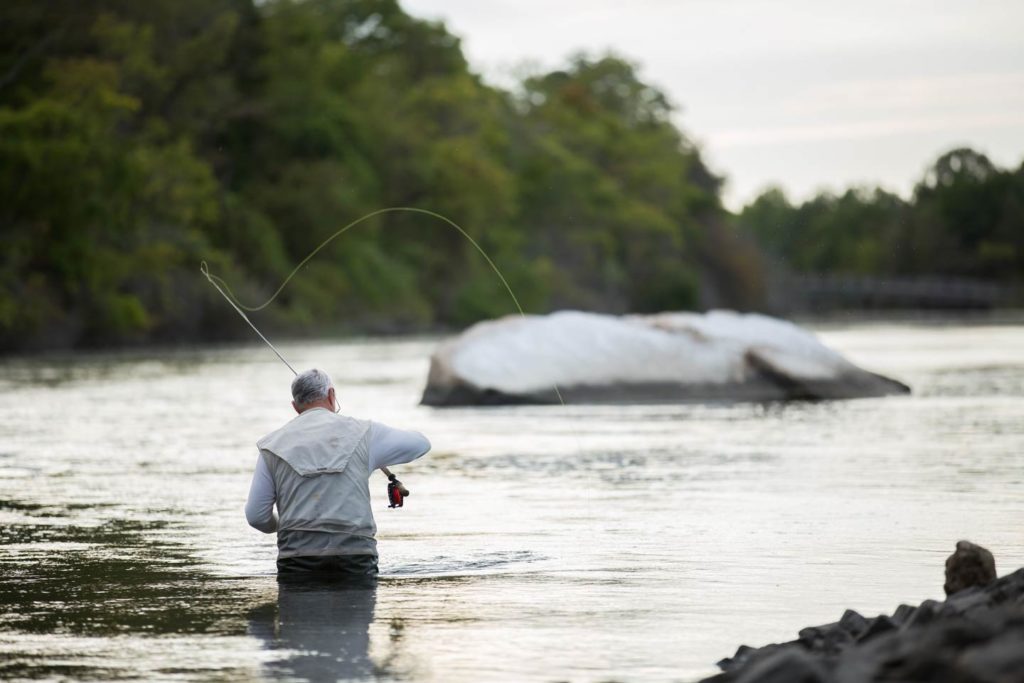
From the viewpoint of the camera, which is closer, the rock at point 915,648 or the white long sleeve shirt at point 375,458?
the rock at point 915,648

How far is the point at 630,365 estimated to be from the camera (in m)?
25.7

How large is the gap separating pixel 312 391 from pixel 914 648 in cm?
383

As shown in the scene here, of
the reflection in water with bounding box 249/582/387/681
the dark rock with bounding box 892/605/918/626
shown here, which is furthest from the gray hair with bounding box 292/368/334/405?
the dark rock with bounding box 892/605/918/626

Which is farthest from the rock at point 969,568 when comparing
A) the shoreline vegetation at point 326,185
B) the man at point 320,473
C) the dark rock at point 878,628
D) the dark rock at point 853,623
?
the shoreline vegetation at point 326,185

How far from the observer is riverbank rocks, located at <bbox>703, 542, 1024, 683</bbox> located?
6.00 metres

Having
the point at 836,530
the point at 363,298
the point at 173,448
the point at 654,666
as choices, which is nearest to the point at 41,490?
the point at 173,448

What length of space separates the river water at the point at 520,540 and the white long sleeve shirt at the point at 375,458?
0.39 m

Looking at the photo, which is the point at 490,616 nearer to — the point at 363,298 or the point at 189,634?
the point at 189,634

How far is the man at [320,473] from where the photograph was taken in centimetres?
926

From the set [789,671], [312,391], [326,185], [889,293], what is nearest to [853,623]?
[789,671]

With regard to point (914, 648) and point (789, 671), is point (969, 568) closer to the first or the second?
point (914, 648)

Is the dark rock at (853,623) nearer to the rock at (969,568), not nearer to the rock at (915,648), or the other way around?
the rock at (915,648)

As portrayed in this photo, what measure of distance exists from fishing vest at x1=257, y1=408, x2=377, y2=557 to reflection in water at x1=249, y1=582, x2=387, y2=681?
12.4 inches

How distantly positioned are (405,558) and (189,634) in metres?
2.57
